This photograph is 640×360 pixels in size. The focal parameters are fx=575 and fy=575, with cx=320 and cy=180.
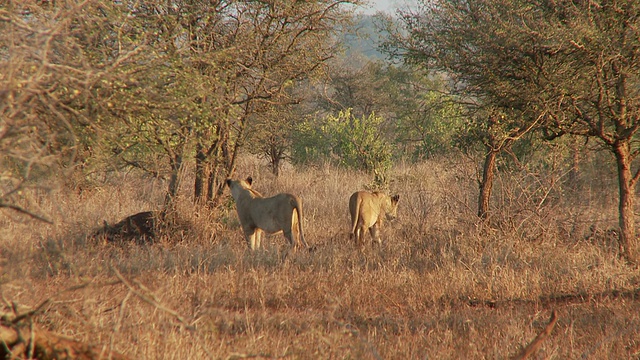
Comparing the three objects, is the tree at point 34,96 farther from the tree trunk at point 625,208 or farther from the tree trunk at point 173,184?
the tree trunk at point 625,208

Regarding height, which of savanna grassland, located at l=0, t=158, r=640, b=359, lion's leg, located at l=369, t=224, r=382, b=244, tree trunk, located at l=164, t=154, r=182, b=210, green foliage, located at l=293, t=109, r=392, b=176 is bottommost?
savanna grassland, located at l=0, t=158, r=640, b=359

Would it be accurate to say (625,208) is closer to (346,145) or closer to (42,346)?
(42,346)

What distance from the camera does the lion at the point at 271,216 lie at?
369 inches

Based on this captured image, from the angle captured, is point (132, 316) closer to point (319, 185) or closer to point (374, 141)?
point (319, 185)

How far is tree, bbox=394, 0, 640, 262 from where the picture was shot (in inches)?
296

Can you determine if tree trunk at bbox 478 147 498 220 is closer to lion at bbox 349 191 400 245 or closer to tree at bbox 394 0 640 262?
tree at bbox 394 0 640 262

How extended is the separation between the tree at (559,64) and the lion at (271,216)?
3435 mm

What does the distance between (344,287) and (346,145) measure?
1264 cm

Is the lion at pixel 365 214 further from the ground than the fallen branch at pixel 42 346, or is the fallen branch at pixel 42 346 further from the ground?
the lion at pixel 365 214

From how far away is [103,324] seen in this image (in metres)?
4.80

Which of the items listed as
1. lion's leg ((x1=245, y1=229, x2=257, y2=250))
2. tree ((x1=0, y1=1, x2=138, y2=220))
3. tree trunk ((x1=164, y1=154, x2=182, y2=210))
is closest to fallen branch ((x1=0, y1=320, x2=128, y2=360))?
tree ((x1=0, y1=1, x2=138, y2=220))

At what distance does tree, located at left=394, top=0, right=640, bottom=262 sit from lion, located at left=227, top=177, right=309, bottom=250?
11.3 feet

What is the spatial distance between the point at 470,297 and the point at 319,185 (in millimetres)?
8853

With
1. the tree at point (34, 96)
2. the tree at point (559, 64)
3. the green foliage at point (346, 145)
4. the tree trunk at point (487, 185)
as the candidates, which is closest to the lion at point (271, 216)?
the tree trunk at point (487, 185)
